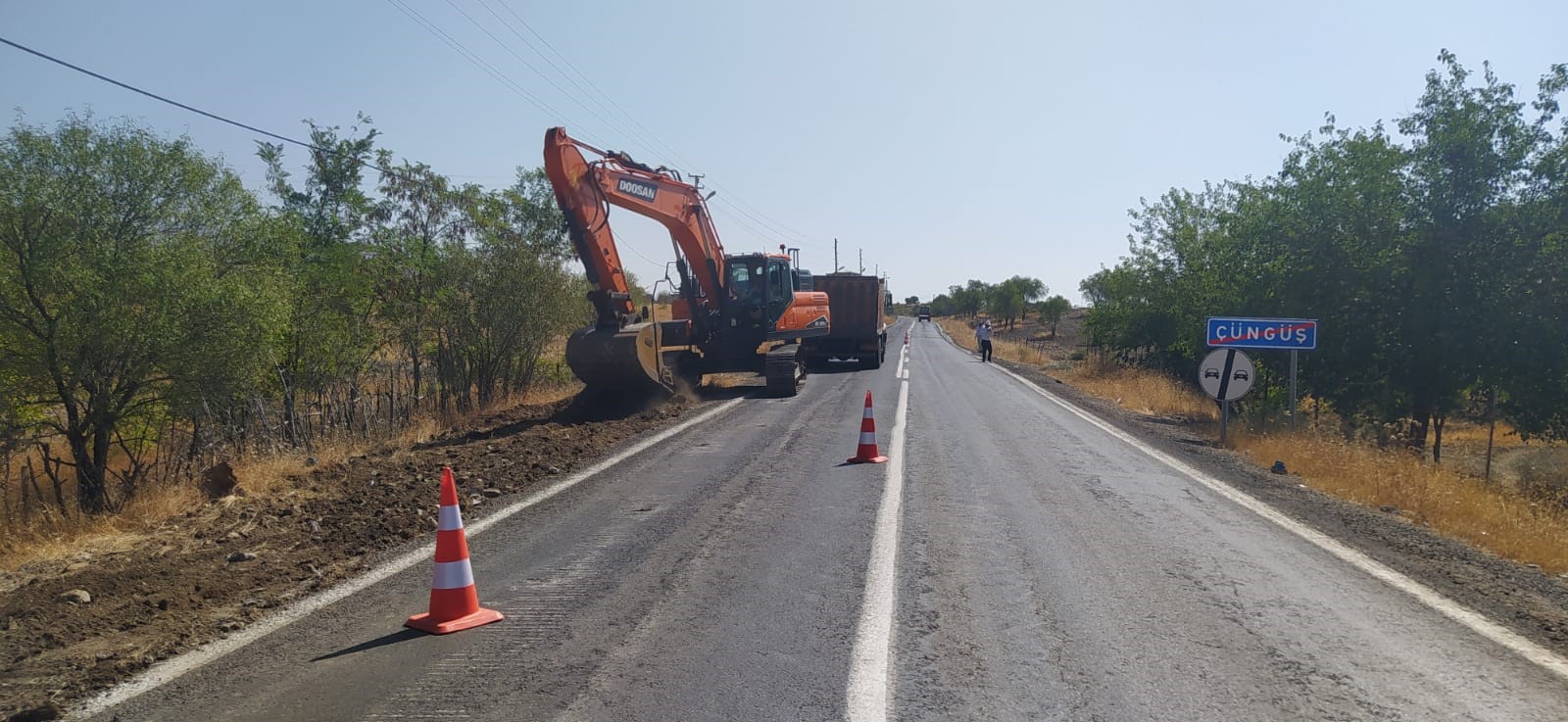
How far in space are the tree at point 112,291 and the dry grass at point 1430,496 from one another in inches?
489

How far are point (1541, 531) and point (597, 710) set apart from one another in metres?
8.37

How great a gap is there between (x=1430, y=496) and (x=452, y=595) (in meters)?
9.37

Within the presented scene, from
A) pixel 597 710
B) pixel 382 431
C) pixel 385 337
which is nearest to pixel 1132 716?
pixel 597 710

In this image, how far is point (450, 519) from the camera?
18.2ft

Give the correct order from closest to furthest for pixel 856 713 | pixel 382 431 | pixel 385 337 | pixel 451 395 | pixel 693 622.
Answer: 1. pixel 856 713
2. pixel 693 622
3. pixel 382 431
4. pixel 385 337
5. pixel 451 395

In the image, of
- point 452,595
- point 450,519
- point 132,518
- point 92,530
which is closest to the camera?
point 452,595

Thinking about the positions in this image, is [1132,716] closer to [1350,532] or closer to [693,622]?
[693,622]

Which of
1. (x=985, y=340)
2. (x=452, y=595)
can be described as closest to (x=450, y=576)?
(x=452, y=595)

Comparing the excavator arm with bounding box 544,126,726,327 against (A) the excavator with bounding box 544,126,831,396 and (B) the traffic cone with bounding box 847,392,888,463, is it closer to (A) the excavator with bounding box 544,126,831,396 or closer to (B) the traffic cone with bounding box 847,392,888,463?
(A) the excavator with bounding box 544,126,831,396

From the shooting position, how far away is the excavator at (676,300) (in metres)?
15.2

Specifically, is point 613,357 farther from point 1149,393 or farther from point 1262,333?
point 1149,393

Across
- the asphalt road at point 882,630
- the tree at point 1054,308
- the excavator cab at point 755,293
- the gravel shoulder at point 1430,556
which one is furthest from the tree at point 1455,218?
the tree at point 1054,308

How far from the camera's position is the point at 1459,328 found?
15.6 m

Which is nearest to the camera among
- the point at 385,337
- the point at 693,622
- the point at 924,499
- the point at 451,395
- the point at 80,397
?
the point at 693,622
